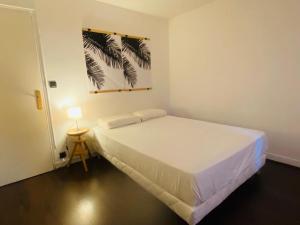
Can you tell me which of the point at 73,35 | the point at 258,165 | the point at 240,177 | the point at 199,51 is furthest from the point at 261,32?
the point at 73,35

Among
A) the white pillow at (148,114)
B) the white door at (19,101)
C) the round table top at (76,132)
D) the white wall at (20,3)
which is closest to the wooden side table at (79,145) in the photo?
the round table top at (76,132)

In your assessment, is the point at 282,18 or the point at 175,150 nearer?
the point at 175,150

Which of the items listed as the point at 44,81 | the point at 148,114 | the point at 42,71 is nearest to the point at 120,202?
the point at 148,114

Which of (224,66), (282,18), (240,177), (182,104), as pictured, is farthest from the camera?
(182,104)

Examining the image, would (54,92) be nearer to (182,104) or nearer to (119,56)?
(119,56)

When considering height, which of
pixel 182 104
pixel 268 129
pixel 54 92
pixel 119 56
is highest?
pixel 119 56

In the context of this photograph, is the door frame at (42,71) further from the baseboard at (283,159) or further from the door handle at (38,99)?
the baseboard at (283,159)

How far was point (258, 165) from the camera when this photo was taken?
2.18 metres

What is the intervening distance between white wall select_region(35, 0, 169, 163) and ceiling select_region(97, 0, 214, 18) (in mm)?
136

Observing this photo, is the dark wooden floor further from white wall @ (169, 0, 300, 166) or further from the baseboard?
white wall @ (169, 0, 300, 166)

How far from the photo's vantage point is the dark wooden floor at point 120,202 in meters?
1.69

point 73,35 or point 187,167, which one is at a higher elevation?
point 73,35

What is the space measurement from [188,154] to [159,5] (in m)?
2.74

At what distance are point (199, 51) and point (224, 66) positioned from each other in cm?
63
